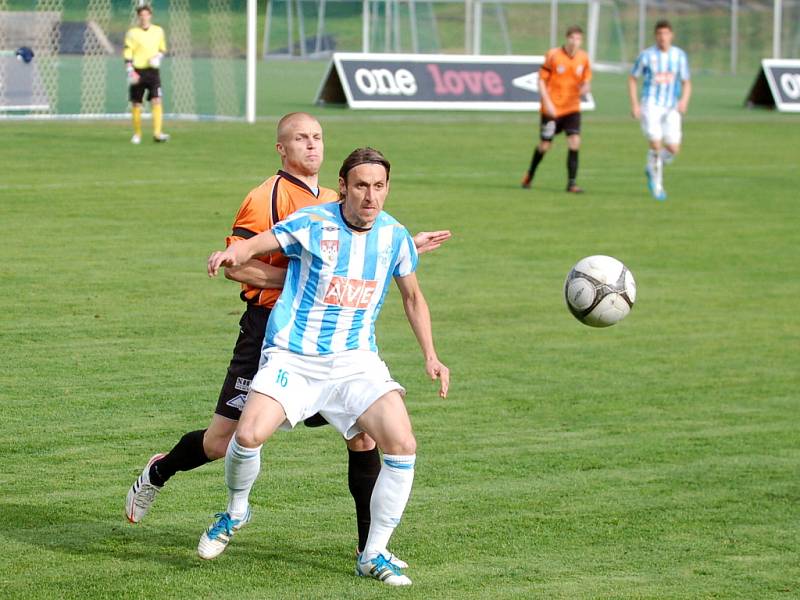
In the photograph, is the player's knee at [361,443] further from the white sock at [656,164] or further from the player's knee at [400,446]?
the white sock at [656,164]

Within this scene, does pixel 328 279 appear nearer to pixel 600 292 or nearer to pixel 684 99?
pixel 600 292

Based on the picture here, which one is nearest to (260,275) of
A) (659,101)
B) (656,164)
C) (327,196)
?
(327,196)

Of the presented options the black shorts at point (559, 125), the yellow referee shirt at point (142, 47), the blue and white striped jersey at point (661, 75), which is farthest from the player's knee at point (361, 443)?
the yellow referee shirt at point (142, 47)

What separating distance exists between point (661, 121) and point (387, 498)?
47.1ft

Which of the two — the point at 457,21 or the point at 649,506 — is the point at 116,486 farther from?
the point at 457,21

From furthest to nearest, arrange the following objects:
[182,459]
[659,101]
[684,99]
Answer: [684,99] < [659,101] < [182,459]

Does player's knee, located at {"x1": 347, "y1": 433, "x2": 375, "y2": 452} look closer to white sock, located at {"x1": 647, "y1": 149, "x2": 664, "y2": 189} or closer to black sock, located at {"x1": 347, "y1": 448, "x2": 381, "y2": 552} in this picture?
black sock, located at {"x1": 347, "y1": 448, "x2": 381, "y2": 552}

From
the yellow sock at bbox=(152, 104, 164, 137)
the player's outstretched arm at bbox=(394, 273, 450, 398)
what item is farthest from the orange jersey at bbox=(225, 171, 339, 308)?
the yellow sock at bbox=(152, 104, 164, 137)

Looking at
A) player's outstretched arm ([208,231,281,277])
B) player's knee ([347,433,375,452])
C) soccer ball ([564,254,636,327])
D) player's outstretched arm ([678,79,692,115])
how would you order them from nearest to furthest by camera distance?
player's outstretched arm ([208,231,281,277]), player's knee ([347,433,375,452]), soccer ball ([564,254,636,327]), player's outstretched arm ([678,79,692,115])

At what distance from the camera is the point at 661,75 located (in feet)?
63.3

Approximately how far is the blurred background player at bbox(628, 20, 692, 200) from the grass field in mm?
618

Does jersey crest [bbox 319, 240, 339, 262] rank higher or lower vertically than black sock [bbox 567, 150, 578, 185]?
higher

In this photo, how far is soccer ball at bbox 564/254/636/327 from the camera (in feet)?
25.3

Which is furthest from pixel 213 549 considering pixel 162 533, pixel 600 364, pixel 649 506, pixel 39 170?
pixel 39 170
